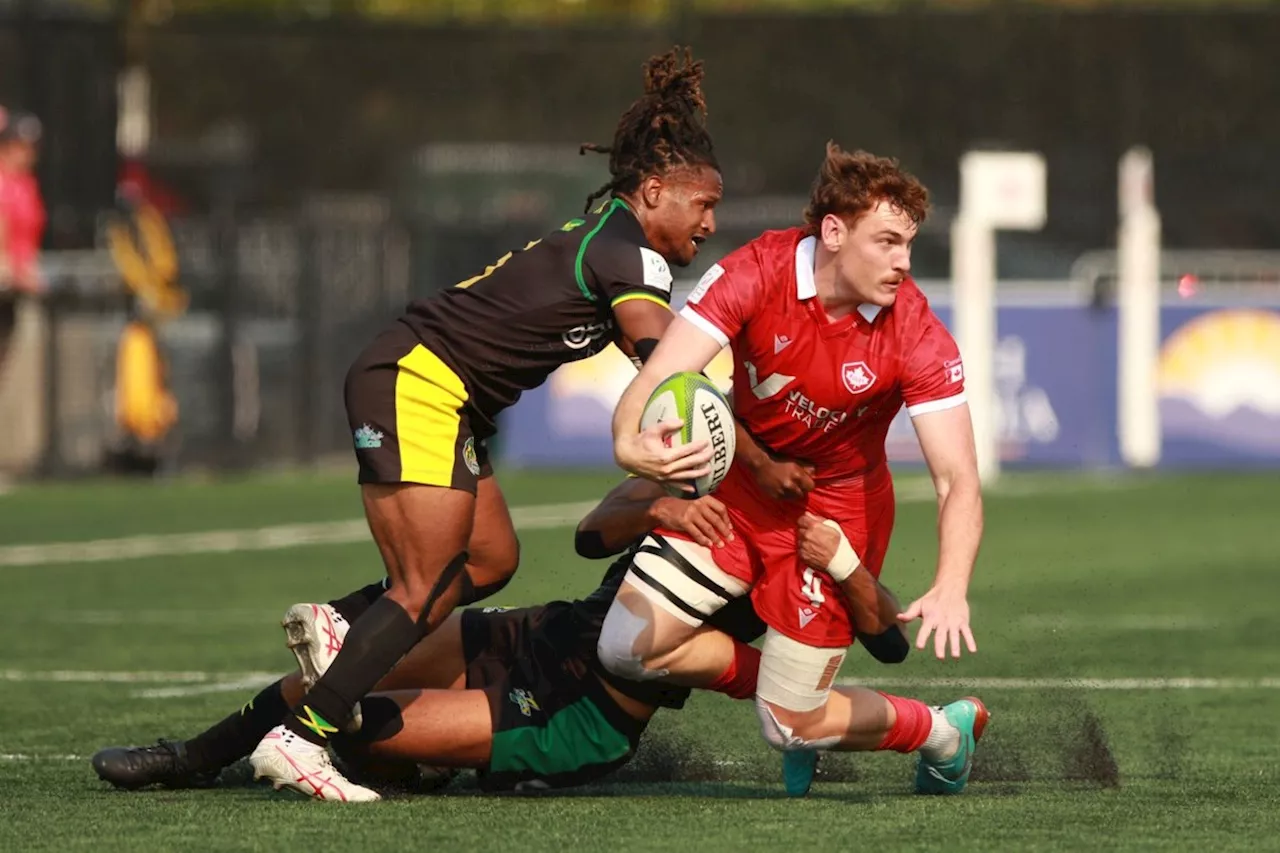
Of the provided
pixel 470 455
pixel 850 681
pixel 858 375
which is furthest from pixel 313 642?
pixel 850 681

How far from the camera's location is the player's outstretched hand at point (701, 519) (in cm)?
671

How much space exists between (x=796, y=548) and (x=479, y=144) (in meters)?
21.5

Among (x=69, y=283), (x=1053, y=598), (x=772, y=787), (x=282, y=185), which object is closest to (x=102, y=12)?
(x=282, y=185)

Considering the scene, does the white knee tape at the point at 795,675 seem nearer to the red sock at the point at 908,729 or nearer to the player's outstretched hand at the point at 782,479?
the red sock at the point at 908,729

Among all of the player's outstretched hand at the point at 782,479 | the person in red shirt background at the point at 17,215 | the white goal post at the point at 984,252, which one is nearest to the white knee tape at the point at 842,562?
the player's outstretched hand at the point at 782,479

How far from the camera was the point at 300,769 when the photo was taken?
6473 millimetres

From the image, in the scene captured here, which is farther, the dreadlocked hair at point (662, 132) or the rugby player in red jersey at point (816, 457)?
the dreadlocked hair at point (662, 132)

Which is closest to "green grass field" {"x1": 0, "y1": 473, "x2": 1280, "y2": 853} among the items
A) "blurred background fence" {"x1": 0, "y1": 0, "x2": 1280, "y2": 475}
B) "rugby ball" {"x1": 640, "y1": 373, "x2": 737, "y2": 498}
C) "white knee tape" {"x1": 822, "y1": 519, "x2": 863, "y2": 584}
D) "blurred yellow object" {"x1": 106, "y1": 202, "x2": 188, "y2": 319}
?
"white knee tape" {"x1": 822, "y1": 519, "x2": 863, "y2": 584}

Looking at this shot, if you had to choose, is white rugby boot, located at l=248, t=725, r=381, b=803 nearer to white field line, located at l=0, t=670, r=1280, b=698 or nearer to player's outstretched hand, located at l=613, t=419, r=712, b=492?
player's outstretched hand, located at l=613, t=419, r=712, b=492

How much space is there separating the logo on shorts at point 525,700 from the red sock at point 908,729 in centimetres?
96

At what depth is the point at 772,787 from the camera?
7.00 m

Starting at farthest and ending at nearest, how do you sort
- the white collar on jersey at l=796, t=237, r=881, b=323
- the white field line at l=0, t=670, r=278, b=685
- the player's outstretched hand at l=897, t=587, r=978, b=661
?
the white field line at l=0, t=670, r=278, b=685
the white collar on jersey at l=796, t=237, r=881, b=323
the player's outstretched hand at l=897, t=587, r=978, b=661

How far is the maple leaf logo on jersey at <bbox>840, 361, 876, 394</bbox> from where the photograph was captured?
656 cm

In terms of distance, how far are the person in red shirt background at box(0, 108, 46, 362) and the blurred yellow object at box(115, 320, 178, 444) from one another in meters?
0.97
